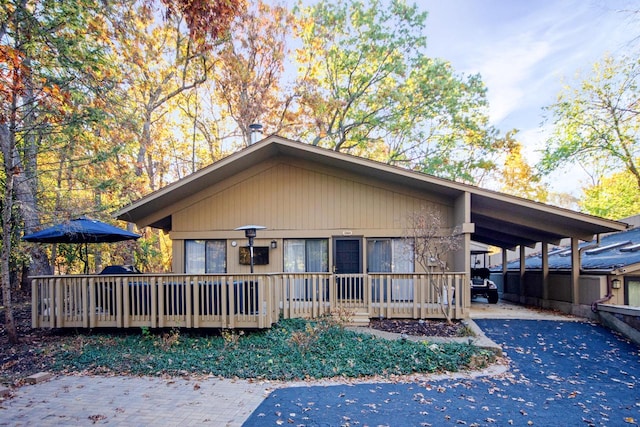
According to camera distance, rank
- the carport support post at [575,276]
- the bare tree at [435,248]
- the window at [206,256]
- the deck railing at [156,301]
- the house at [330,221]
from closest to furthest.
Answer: the deck railing at [156,301]
the bare tree at [435,248]
the house at [330,221]
the carport support post at [575,276]
the window at [206,256]


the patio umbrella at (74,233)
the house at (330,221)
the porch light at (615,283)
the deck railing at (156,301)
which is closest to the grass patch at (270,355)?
the deck railing at (156,301)

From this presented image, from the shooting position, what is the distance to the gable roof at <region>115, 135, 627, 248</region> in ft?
27.7

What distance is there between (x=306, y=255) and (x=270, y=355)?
159 inches

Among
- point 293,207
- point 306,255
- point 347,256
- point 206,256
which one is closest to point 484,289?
point 347,256

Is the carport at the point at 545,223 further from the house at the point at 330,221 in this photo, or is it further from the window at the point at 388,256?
the window at the point at 388,256

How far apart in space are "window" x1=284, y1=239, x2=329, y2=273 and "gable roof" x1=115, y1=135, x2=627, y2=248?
2.19 metres

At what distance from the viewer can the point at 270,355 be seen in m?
6.12

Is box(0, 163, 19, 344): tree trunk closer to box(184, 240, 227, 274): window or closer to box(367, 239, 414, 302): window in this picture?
box(184, 240, 227, 274): window

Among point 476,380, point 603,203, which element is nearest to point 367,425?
point 476,380

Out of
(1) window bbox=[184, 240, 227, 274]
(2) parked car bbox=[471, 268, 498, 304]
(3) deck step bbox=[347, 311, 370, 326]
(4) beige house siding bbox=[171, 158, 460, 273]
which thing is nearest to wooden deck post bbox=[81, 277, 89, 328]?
(4) beige house siding bbox=[171, 158, 460, 273]

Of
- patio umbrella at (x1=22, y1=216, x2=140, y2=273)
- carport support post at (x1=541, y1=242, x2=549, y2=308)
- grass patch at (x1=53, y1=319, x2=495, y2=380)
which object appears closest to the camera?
grass patch at (x1=53, y1=319, x2=495, y2=380)

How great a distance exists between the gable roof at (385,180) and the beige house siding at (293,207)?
0.86ft

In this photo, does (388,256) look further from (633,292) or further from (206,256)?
(633,292)

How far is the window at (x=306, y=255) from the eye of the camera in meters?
9.89
